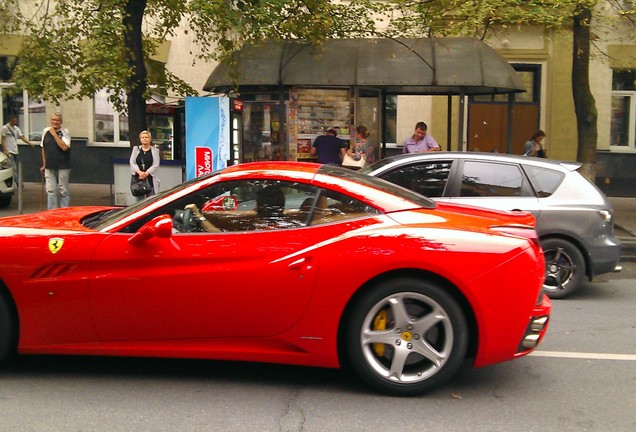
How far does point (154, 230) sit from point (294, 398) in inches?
55.4

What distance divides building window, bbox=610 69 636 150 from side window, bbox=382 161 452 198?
493 inches

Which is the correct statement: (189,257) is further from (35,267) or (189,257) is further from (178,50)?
(178,50)

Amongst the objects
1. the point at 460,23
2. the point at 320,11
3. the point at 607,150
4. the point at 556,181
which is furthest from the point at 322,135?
the point at 607,150

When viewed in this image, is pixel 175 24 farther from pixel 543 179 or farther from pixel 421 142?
pixel 543 179

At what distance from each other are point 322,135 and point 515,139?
23.0ft

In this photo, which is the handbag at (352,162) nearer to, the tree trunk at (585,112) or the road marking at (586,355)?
the tree trunk at (585,112)

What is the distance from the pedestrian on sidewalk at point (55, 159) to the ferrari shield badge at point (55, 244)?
8.19 m

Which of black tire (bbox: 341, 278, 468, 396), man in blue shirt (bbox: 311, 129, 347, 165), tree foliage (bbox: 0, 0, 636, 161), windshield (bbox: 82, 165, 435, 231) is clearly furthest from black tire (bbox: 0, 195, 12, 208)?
black tire (bbox: 341, 278, 468, 396)

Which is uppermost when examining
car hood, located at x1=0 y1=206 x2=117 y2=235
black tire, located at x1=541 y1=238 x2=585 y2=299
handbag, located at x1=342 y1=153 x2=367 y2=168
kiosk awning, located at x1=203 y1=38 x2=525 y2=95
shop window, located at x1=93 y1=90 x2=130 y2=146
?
kiosk awning, located at x1=203 y1=38 x2=525 y2=95

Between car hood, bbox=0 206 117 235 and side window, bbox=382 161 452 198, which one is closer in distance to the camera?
car hood, bbox=0 206 117 235

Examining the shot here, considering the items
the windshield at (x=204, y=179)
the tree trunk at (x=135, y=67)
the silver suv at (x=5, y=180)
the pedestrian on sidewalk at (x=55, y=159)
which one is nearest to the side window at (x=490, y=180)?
the windshield at (x=204, y=179)

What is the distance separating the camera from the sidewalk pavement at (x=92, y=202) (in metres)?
13.6

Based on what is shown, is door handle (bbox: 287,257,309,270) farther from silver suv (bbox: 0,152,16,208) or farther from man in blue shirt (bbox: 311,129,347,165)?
silver suv (bbox: 0,152,16,208)

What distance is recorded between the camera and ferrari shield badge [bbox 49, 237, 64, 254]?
4818mm
